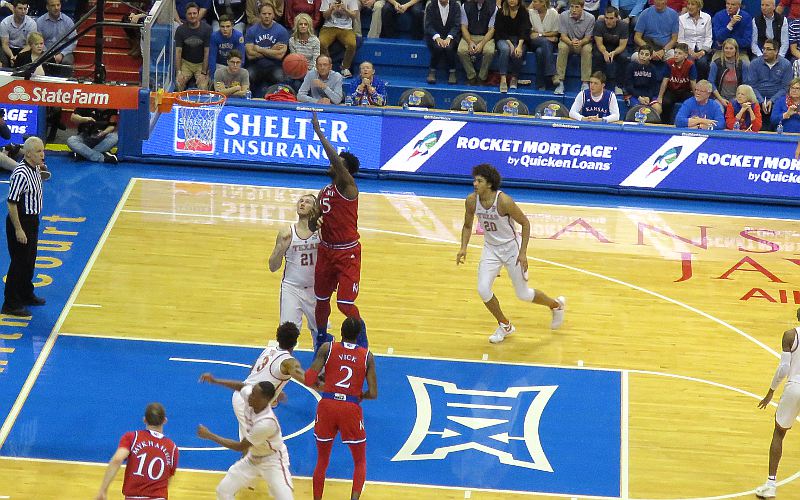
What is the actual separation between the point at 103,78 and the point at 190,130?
639 centimetres

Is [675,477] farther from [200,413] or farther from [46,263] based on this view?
[46,263]

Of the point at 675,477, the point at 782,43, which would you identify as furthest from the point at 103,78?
the point at 782,43

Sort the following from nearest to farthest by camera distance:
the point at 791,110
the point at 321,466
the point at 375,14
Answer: the point at 321,466 < the point at 791,110 < the point at 375,14

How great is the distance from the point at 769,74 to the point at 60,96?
13.0 metres

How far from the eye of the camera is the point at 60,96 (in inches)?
487

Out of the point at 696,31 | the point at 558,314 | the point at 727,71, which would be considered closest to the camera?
the point at 558,314

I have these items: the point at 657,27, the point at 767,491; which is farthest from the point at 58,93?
the point at 657,27

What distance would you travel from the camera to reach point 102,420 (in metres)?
11.7

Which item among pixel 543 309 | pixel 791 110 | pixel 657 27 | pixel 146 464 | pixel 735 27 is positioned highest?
pixel 735 27

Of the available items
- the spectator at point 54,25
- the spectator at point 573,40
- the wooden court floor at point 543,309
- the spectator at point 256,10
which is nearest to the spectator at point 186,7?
the spectator at point 256,10

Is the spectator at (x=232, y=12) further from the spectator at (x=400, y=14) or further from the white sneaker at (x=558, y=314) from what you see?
the white sneaker at (x=558, y=314)

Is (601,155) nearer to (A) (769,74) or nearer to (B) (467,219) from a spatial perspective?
(A) (769,74)

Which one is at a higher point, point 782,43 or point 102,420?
point 782,43

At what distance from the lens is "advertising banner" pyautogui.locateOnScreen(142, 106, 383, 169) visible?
19609 mm
